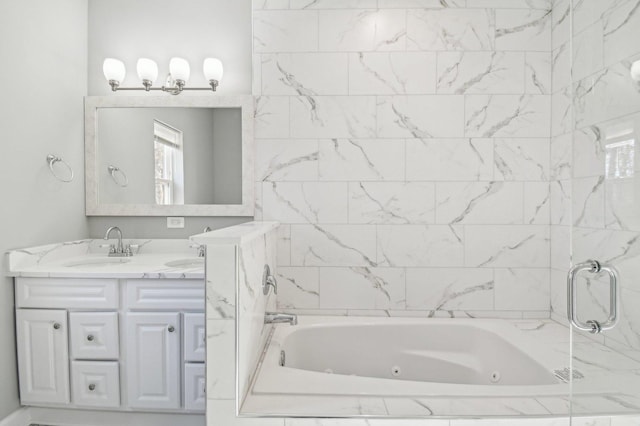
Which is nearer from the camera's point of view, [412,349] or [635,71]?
[635,71]

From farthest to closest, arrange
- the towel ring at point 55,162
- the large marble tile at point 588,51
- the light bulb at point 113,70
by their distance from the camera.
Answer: the light bulb at point 113,70
the towel ring at point 55,162
the large marble tile at point 588,51

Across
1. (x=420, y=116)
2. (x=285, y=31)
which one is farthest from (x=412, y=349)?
(x=285, y=31)

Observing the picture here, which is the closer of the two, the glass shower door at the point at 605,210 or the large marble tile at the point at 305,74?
the glass shower door at the point at 605,210

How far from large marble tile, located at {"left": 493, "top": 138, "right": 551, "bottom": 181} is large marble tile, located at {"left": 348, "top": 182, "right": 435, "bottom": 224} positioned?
1.48ft

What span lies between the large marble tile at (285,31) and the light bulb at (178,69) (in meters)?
0.49

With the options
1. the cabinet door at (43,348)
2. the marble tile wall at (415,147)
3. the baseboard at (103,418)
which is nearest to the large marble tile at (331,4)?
the marble tile wall at (415,147)

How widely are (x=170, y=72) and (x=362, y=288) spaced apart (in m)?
1.89

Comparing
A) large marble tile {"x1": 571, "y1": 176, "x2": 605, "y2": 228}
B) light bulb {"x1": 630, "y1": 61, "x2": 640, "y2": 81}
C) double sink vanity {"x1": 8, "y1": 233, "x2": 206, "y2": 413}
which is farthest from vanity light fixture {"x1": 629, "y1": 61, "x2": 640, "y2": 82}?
double sink vanity {"x1": 8, "y1": 233, "x2": 206, "y2": 413}

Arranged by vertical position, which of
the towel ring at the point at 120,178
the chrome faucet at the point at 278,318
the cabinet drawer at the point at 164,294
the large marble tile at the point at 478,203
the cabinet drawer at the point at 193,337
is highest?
the towel ring at the point at 120,178

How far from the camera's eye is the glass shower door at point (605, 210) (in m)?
0.84

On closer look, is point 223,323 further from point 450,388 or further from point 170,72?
point 170,72

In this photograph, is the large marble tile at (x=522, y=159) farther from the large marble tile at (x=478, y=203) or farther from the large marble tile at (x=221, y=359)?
the large marble tile at (x=221, y=359)

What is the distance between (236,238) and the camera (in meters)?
1.21

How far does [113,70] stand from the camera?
2443 mm
